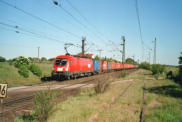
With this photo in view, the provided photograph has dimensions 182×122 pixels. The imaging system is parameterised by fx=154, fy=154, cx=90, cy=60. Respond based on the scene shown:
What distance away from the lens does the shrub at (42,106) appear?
18.0 ft

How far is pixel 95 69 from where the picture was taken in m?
30.4

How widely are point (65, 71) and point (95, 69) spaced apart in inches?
510

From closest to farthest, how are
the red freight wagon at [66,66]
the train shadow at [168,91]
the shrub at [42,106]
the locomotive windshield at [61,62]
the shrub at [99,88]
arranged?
the shrub at [42,106] < the shrub at [99,88] < the train shadow at [168,91] < the red freight wagon at [66,66] < the locomotive windshield at [61,62]

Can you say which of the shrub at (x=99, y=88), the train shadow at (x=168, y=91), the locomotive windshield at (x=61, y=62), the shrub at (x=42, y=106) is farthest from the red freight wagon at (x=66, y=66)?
the shrub at (x=42, y=106)

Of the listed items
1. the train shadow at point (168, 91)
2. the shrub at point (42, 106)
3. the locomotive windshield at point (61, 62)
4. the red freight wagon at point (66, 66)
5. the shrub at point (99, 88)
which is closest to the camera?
the shrub at point (42, 106)

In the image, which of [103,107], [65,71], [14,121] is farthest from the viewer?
[65,71]

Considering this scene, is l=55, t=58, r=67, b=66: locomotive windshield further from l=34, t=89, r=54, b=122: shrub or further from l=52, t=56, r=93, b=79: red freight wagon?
l=34, t=89, r=54, b=122: shrub

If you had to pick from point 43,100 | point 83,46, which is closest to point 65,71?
point 43,100

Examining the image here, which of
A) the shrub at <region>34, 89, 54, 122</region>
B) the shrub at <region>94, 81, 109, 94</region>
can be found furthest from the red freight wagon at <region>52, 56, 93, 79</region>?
the shrub at <region>34, 89, 54, 122</region>

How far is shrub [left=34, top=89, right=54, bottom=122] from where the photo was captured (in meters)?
5.48

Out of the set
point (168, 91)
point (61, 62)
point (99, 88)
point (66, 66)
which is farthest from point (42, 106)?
point (61, 62)

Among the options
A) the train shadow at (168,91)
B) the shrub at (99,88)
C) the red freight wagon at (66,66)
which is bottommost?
the train shadow at (168,91)

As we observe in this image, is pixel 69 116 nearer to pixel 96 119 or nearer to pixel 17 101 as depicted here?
pixel 96 119

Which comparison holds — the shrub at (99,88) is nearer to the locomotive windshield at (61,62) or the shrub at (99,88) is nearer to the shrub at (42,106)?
the shrub at (42,106)
